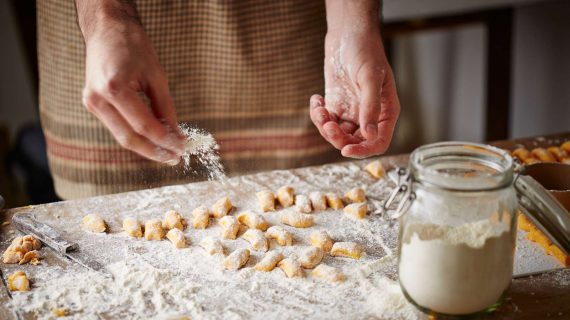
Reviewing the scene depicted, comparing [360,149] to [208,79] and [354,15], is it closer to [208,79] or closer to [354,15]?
[354,15]

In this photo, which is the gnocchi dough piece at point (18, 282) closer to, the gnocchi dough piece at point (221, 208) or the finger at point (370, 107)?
the gnocchi dough piece at point (221, 208)

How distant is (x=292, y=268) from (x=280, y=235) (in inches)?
4.2

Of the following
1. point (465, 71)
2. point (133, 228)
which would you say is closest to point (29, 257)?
point (133, 228)

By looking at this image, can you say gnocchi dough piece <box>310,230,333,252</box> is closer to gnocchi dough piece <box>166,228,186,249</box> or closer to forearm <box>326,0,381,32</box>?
gnocchi dough piece <box>166,228,186,249</box>

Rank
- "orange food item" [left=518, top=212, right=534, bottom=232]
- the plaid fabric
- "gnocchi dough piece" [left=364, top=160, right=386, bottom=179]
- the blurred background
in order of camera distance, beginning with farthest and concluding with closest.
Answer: the blurred background → the plaid fabric → "gnocchi dough piece" [left=364, top=160, right=386, bottom=179] → "orange food item" [left=518, top=212, right=534, bottom=232]

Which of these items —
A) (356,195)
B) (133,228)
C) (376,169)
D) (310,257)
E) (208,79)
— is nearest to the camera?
(310,257)

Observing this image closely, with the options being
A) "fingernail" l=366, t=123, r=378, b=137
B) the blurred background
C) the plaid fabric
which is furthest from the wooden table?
the blurred background

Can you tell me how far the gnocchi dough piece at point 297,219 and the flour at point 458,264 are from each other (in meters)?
0.30

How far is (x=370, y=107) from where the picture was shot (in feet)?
3.53

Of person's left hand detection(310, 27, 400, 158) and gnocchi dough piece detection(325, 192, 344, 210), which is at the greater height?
person's left hand detection(310, 27, 400, 158)

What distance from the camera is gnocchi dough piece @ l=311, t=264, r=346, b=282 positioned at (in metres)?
0.95

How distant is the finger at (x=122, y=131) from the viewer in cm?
90

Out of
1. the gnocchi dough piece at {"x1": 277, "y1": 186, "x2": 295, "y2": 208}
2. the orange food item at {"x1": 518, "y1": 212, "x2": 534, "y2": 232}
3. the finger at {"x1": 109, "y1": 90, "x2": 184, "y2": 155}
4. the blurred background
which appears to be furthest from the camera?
the blurred background

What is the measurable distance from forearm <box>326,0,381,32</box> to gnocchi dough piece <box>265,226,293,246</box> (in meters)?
0.48
